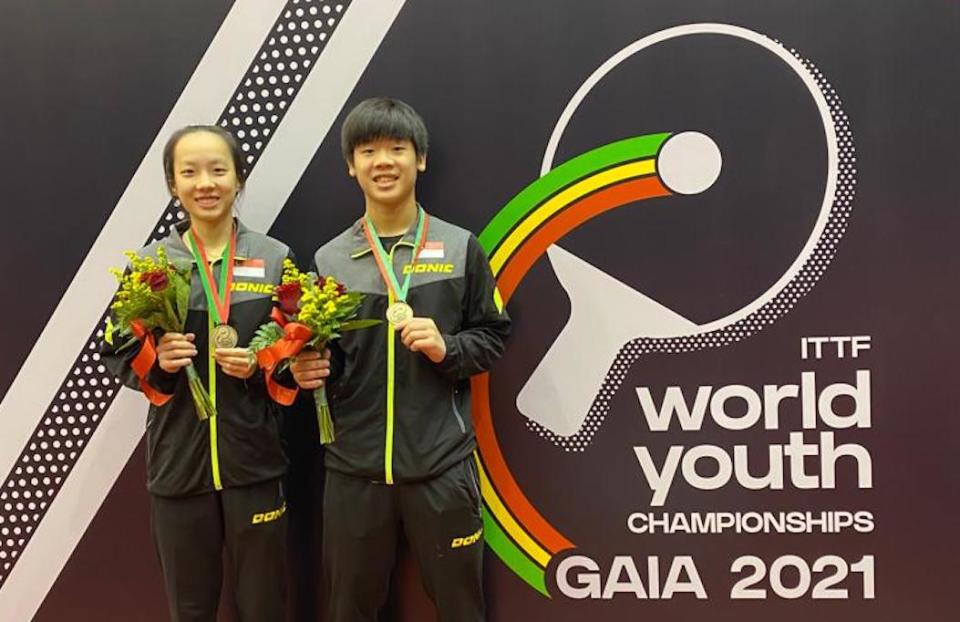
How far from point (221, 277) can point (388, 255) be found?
1.53 feet

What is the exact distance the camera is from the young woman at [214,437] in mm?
2170

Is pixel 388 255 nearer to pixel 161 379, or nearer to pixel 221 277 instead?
pixel 221 277

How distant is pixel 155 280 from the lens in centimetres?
203

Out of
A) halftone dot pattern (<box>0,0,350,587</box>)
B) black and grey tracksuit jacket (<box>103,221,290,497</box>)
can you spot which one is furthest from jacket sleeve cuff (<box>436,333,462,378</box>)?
halftone dot pattern (<box>0,0,350,587</box>)

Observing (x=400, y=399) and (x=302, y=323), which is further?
(x=400, y=399)

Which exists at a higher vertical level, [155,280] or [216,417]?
[155,280]

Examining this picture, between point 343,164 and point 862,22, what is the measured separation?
1.64m

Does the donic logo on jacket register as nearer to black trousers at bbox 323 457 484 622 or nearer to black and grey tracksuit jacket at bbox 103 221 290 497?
black trousers at bbox 323 457 484 622

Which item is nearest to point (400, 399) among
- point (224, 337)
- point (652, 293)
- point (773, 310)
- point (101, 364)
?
point (224, 337)

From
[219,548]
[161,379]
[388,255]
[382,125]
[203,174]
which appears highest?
[382,125]

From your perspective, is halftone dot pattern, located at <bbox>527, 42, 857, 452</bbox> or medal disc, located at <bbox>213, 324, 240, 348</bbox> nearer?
medal disc, located at <bbox>213, 324, 240, 348</bbox>

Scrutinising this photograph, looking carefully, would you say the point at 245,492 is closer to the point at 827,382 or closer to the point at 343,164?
the point at 343,164

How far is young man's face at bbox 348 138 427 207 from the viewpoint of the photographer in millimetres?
2215

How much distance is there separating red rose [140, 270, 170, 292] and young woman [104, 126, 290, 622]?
17 centimetres
